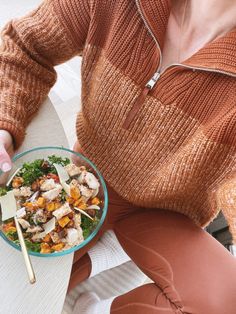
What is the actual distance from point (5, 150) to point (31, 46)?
0.81ft

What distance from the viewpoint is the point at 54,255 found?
24.4 inches

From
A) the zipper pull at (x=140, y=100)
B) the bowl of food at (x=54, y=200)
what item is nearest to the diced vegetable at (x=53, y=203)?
the bowl of food at (x=54, y=200)

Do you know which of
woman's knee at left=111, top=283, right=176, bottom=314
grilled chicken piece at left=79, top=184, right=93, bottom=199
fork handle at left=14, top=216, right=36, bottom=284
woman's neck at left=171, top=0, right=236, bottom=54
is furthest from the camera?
woman's knee at left=111, top=283, right=176, bottom=314

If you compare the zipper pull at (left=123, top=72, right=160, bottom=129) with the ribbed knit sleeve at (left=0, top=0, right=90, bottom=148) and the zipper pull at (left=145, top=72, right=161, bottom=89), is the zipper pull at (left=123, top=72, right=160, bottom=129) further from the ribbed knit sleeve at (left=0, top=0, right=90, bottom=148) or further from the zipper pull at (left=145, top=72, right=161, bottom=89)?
the ribbed knit sleeve at (left=0, top=0, right=90, bottom=148)

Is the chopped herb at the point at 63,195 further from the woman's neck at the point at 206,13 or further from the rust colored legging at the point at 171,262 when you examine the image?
the woman's neck at the point at 206,13

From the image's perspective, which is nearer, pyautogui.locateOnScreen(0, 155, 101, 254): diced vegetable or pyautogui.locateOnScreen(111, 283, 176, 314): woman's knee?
pyautogui.locateOnScreen(0, 155, 101, 254): diced vegetable

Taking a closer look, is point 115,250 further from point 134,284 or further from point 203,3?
point 203,3

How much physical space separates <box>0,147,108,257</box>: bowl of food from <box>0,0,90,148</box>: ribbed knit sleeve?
77 millimetres

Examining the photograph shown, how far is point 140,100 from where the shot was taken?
30.8 inches

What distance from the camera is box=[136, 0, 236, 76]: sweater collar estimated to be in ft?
2.28

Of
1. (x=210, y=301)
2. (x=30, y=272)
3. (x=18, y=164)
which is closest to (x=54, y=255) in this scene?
(x=30, y=272)

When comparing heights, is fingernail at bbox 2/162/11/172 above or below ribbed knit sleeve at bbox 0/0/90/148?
below

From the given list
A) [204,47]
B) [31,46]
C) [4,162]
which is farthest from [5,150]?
[204,47]

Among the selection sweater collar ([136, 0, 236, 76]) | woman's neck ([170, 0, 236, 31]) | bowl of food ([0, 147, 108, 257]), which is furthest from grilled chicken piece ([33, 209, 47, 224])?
woman's neck ([170, 0, 236, 31])
